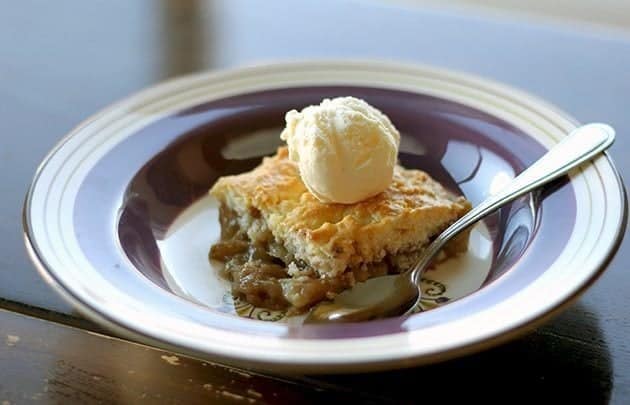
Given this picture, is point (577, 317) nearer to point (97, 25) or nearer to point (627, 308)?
point (627, 308)

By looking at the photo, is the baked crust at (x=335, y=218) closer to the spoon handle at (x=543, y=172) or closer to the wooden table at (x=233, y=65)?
the spoon handle at (x=543, y=172)

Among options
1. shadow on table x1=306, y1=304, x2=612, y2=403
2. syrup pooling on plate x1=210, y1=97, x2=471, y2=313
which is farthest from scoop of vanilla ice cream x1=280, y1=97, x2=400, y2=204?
shadow on table x1=306, y1=304, x2=612, y2=403

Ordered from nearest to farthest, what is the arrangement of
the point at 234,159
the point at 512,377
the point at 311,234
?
the point at 512,377
the point at 311,234
the point at 234,159

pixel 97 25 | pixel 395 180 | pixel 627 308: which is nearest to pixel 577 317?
pixel 627 308

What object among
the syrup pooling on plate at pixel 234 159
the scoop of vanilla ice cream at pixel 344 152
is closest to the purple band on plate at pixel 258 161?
the syrup pooling on plate at pixel 234 159

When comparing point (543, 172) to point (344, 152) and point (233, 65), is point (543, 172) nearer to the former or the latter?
point (344, 152)

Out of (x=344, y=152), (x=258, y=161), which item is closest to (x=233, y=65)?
(x=258, y=161)
